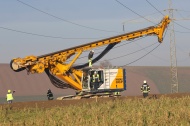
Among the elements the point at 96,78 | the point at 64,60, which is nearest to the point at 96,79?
the point at 96,78

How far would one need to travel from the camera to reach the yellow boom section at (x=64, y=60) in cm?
2745

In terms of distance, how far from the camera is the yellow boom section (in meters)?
27.4

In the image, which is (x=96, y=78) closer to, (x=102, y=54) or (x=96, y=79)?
(x=96, y=79)

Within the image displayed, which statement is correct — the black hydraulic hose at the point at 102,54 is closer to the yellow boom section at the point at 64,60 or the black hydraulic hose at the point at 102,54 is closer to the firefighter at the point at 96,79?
the yellow boom section at the point at 64,60

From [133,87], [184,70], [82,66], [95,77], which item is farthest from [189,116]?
A: [184,70]

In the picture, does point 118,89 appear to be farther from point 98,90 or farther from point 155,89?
point 155,89

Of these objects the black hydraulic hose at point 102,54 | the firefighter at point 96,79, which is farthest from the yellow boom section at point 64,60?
the firefighter at point 96,79

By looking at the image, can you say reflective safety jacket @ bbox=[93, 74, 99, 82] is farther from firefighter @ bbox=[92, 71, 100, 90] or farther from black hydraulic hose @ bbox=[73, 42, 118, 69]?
black hydraulic hose @ bbox=[73, 42, 118, 69]

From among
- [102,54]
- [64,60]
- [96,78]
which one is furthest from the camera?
[102,54]

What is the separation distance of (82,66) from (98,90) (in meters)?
2.40

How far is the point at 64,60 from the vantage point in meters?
28.8

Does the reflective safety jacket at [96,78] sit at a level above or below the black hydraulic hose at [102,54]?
below

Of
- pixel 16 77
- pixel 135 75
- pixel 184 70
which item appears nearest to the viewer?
pixel 16 77

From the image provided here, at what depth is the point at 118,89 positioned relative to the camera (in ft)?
94.3
